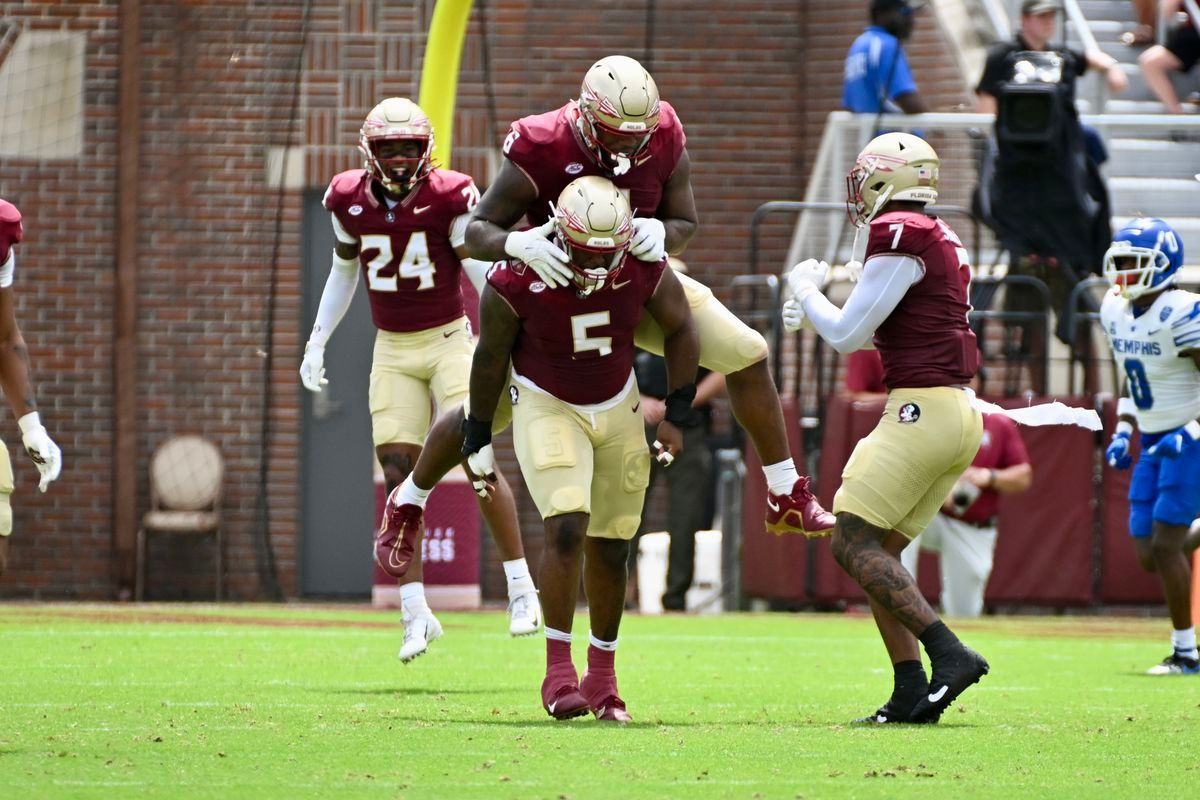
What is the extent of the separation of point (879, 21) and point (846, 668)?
239 inches

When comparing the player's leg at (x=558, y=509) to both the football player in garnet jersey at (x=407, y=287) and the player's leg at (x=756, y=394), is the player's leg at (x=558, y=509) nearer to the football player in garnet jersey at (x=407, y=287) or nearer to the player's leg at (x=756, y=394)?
the player's leg at (x=756, y=394)

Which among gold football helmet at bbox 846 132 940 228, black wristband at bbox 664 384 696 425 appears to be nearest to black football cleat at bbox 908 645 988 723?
black wristband at bbox 664 384 696 425

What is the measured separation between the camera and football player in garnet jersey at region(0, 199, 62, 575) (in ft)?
22.7

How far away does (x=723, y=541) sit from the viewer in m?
14.4

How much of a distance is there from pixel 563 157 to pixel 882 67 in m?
7.43

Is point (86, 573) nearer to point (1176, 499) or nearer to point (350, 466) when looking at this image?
point (350, 466)

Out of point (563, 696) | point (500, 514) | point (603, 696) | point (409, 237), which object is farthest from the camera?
point (409, 237)

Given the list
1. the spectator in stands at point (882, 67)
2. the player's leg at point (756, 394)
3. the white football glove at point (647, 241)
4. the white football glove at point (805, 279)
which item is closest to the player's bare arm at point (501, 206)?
the white football glove at point (647, 241)

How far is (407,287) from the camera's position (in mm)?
8812

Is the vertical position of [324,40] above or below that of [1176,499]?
above

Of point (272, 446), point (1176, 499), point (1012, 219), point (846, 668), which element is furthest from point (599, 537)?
point (272, 446)

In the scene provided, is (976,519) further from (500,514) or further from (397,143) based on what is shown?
(397,143)

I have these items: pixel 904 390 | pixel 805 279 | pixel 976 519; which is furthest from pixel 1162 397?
pixel 976 519

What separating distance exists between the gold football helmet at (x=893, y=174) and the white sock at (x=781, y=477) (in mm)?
960
